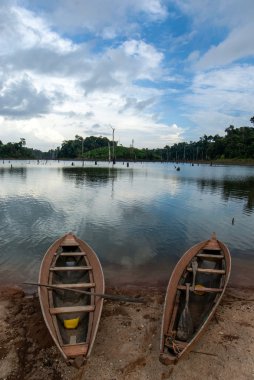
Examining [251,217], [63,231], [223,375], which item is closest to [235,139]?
[251,217]

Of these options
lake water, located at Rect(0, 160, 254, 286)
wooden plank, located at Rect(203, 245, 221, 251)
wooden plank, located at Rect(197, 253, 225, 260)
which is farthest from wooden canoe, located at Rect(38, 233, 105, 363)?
wooden plank, located at Rect(203, 245, 221, 251)

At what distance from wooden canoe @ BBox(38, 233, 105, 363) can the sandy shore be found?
0.51m

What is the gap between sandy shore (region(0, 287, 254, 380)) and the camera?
6.62 m

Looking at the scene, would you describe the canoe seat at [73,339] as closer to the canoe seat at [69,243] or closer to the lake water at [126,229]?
→ the lake water at [126,229]

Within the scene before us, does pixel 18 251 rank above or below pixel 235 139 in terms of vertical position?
below

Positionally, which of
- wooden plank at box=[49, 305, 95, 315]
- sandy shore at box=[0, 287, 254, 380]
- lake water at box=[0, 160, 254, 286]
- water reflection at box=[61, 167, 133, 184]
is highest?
water reflection at box=[61, 167, 133, 184]

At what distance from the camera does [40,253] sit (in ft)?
47.9

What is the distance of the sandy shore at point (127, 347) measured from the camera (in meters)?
6.62

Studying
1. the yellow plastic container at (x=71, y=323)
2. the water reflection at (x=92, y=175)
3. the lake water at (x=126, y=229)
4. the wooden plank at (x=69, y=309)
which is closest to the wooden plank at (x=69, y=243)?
the lake water at (x=126, y=229)

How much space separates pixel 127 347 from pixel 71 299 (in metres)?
2.23

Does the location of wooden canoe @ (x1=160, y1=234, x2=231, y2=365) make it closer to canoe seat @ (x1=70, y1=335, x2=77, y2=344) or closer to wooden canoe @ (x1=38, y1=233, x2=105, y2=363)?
wooden canoe @ (x1=38, y1=233, x2=105, y2=363)

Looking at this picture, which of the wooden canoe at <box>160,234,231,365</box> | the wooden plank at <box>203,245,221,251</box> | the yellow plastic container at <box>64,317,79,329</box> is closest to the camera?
the wooden canoe at <box>160,234,231,365</box>

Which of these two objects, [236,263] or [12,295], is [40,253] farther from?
[236,263]

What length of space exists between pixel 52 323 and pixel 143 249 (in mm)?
8952
